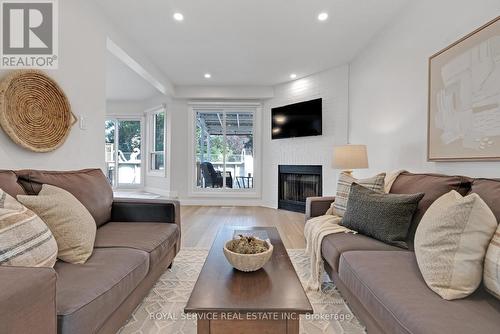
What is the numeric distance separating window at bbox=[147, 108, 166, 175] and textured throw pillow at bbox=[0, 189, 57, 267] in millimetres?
5508

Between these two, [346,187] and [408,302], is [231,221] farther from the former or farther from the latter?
[408,302]

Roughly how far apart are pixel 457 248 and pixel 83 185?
2242 millimetres

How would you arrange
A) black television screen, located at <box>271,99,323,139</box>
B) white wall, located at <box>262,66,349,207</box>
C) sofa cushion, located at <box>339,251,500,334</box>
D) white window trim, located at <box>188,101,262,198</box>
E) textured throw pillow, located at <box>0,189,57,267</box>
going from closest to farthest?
sofa cushion, located at <box>339,251,500,334</box>, textured throw pillow, located at <box>0,189,57,267</box>, white wall, located at <box>262,66,349,207</box>, black television screen, located at <box>271,99,323,139</box>, white window trim, located at <box>188,101,262,198</box>

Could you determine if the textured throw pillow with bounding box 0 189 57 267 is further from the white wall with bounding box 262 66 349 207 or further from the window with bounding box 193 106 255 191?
the window with bounding box 193 106 255 191

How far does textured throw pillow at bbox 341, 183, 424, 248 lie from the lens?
169 centimetres

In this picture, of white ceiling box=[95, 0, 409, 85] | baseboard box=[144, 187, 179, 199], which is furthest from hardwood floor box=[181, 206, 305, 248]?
white ceiling box=[95, 0, 409, 85]

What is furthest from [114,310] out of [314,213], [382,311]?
[314,213]

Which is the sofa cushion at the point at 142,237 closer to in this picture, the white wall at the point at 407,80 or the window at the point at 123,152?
the white wall at the point at 407,80

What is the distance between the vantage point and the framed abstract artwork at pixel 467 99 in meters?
1.74

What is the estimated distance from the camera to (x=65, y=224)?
1.39 metres

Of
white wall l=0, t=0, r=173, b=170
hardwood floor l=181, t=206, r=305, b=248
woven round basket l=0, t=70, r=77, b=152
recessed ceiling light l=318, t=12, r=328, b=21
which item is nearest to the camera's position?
woven round basket l=0, t=70, r=77, b=152

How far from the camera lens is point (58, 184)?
5.69 ft

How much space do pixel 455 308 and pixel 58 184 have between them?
7.13 ft

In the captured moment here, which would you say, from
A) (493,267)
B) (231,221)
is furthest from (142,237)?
(231,221)
